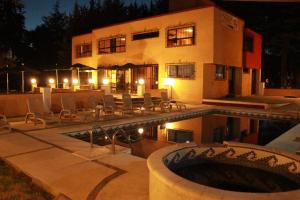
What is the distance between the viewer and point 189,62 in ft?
69.5

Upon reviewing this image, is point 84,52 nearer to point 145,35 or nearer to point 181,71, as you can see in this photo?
point 145,35

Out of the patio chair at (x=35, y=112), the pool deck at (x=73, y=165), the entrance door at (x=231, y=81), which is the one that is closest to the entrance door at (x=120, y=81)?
the entrance door at (x=231, y=81)

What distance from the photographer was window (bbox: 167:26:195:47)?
69.9 feet

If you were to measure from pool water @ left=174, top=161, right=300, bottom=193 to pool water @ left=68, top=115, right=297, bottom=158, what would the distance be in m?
3.56

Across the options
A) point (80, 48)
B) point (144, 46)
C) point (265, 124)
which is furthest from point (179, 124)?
point (80, 48)

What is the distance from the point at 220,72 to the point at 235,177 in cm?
1775

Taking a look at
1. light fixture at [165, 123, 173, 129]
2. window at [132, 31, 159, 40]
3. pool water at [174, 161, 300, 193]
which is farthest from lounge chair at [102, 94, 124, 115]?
window at [132, 31, 159, 40]

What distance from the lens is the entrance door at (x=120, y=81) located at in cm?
2647

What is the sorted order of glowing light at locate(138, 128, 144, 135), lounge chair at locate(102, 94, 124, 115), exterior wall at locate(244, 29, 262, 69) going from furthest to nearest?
exterior wall at locate(244, 29, 262, 69) < lounge chair at locate(102, 94, 124, 115) < glowing light at locate(138, 128, 144, 135)

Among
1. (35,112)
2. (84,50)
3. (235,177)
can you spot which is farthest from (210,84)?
(235,177)

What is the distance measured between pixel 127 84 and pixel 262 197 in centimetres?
2303

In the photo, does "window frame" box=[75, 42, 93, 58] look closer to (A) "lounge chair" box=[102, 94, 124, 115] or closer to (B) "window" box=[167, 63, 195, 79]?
(B) "window" box=[167, 63, 195, 79]

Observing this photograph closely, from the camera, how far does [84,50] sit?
31.2 metres

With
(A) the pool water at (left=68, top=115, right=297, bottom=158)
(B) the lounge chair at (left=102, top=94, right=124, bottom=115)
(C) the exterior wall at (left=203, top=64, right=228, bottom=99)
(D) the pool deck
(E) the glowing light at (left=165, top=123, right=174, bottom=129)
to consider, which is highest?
(C) the exterior wall at (left=203, top=64, right=228, bottom=99)
